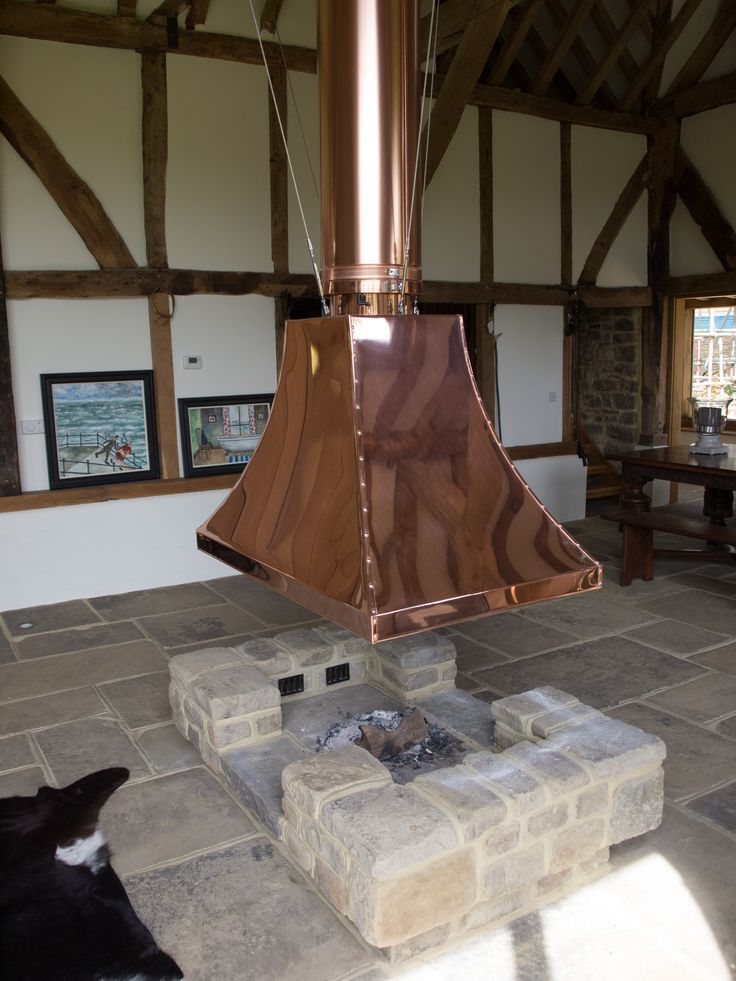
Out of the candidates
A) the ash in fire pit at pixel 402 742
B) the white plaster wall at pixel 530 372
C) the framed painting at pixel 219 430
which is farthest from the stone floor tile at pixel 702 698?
the white plaster wall at pixel 530 372

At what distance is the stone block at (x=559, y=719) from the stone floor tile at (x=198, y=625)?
2494mm

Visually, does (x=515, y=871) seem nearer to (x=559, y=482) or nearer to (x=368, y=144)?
(x=368, y=144)

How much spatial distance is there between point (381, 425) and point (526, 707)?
1387 millimetres

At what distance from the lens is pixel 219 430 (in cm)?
641

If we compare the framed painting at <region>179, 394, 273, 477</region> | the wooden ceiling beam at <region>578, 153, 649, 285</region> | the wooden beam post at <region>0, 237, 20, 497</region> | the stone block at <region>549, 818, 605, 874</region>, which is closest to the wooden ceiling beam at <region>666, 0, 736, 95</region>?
the wooden ceiling beam at <region>578, 153, 649, 285</region>

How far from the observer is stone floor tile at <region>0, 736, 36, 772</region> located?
3.73 metres

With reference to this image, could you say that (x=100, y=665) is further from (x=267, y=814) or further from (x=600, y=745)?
(x=600, y=745)

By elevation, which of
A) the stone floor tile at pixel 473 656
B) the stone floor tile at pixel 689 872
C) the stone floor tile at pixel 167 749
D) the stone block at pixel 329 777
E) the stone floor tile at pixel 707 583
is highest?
the stone block at pixel 329 777

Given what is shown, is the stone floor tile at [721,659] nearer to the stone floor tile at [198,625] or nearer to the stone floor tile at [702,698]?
the stone floor tile at [702,698]

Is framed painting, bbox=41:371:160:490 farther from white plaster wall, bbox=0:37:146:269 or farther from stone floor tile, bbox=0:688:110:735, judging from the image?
stone floor tile, bbox=0:688:110:735

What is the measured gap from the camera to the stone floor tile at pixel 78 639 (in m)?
5.07

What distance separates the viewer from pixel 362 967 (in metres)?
2.56

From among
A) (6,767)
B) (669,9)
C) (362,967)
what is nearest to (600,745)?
(362,967)

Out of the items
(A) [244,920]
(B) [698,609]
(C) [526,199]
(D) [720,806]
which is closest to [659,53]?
(C) [526,199]
